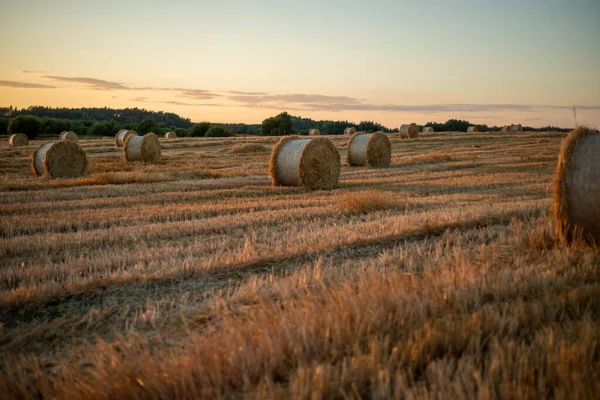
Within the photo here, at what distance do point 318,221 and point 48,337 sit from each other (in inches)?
227

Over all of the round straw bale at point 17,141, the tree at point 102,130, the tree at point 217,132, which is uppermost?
the tree at point 102,130

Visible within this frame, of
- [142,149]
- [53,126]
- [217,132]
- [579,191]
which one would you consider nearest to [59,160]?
[142,149]

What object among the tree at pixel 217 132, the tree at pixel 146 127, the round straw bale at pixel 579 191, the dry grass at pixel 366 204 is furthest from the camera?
the tree at pixel 146 127

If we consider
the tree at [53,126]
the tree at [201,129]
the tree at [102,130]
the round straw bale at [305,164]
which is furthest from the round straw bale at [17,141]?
the round straw bale at [305,164]

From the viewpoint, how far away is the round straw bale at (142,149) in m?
26.2

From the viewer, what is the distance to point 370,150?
23.2 meters

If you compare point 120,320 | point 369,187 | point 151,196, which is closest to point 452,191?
point 369,187

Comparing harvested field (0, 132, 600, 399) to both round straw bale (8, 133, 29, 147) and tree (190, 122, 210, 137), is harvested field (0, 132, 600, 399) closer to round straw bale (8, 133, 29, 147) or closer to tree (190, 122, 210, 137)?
round straw bale (8, 133, 29, 147)

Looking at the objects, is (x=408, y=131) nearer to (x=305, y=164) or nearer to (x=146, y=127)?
(x=305, y=164)

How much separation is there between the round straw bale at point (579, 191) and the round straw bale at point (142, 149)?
76.0 ft

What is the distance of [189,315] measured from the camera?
444 cm

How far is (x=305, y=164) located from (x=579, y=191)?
966cm

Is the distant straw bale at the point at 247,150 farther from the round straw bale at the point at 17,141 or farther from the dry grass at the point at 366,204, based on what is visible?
the dry grass at the point at 366,204

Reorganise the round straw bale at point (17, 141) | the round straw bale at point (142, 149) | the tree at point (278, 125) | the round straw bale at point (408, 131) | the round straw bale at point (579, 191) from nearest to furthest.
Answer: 1. the round straw bale at point (579, 191)
2. the round straw bale at point (142, 149)
3. the round straw bale at point (17, 141)
4. the round straw bale at point (408, 131)
5. the tree at point (278, 125)
